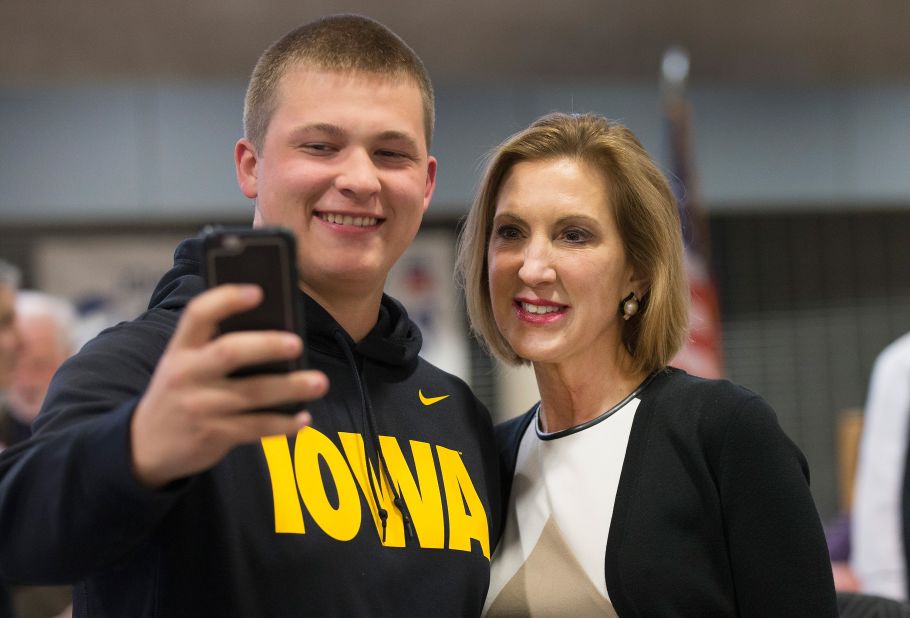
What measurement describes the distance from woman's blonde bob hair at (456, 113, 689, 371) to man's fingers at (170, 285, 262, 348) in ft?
3.73

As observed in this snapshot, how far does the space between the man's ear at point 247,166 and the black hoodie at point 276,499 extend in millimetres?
192

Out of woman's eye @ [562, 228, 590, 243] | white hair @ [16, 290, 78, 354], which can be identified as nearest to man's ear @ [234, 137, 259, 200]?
woman's eye @ [562, 228, 590, 243]

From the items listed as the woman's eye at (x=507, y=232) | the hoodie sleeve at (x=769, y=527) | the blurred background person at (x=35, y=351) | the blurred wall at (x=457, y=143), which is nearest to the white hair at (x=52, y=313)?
the blurred background person at (x=35, y=351)

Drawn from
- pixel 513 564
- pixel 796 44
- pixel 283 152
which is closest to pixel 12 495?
pixel 283 152

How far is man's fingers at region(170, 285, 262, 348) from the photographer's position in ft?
3.00

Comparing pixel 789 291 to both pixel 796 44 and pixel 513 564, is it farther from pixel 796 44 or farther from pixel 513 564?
pixel 513 564

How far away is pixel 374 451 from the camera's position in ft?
5.37

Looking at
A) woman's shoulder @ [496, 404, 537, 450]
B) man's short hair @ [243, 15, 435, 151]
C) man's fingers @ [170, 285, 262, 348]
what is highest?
man's short hair @ [243, 15, 435, 151]

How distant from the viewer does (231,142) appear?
6379mm

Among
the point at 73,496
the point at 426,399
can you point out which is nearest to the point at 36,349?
the point at 426,399

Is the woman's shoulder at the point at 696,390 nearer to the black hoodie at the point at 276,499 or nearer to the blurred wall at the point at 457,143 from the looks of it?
the black hoodie at the point at 276,499

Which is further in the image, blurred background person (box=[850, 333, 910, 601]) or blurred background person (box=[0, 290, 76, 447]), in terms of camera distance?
blurred background person (box=[0, 290, 76, 447])

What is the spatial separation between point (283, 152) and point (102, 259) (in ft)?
16.2

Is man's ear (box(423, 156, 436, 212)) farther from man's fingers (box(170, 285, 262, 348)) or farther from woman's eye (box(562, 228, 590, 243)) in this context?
man's fingers (box(170, 285, 262, 348))
